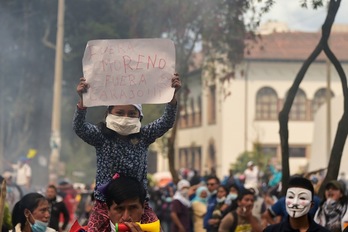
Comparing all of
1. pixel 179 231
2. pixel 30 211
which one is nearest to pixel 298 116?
pixel 179 231

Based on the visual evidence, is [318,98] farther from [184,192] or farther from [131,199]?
[131,199]

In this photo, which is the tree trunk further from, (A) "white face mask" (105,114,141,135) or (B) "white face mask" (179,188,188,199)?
(A) "white face mask" (105,114,141,135)

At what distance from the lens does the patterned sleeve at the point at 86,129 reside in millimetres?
6977

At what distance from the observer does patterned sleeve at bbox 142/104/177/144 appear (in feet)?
23.2

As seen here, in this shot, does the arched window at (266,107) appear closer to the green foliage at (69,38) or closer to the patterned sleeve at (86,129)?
the green foliage at (69,38)

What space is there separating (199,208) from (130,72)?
34.2ft

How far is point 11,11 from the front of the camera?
1130 inches

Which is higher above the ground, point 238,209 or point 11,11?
point 11,11

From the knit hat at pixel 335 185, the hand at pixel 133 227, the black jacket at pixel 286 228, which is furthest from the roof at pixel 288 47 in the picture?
the hand at pixel 133 227

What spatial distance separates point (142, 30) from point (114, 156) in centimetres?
1566

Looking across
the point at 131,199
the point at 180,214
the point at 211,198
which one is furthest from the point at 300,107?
the point at 131,199

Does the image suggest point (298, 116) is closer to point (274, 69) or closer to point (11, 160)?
point (274, 69)

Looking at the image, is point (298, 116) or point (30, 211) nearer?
point (30, 211)

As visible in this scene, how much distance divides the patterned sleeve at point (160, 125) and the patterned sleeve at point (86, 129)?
0.94 ft
